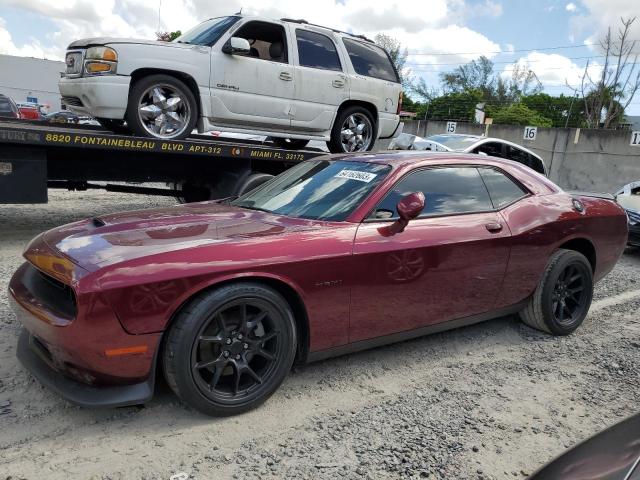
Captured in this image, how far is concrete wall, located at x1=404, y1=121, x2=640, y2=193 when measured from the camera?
1781cm

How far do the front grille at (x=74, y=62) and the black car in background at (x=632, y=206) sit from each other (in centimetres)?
731

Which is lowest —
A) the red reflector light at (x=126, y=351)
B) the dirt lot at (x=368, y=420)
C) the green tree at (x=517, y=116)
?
the dirt lot at (x=368, y=420)

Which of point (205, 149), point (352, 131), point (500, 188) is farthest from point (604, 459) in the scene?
point (352, 131)

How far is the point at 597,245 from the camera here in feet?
15.0

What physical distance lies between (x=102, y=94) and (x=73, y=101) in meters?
0.63

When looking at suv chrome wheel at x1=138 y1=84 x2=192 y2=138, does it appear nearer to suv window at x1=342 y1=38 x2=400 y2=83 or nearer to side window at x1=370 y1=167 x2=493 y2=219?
suv window at x1=342 y1=38 x2=400 y2=83

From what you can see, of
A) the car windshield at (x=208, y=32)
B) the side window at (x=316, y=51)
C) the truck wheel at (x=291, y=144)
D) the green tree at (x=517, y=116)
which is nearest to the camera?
the car windshield at (x=208, y=32)

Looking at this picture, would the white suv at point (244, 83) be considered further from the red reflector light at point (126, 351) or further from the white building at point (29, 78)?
the white building at point (29, 78)

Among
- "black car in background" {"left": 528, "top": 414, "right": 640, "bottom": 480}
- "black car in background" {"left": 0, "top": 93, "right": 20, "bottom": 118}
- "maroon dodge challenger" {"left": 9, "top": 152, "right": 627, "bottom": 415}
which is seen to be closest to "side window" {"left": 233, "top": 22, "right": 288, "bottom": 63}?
"maroon dodge challenger" {"left": 9, "top": 152, "right": 627, "bottom": 415}

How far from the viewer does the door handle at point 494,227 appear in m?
3.81

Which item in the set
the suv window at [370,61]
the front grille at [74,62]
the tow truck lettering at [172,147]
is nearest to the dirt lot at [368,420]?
the tow truck lettering at [172,147]

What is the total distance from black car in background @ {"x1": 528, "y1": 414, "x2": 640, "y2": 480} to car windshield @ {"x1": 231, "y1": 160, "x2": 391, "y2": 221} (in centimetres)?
192

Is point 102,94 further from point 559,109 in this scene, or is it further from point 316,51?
point 559,109

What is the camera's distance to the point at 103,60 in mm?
5570
